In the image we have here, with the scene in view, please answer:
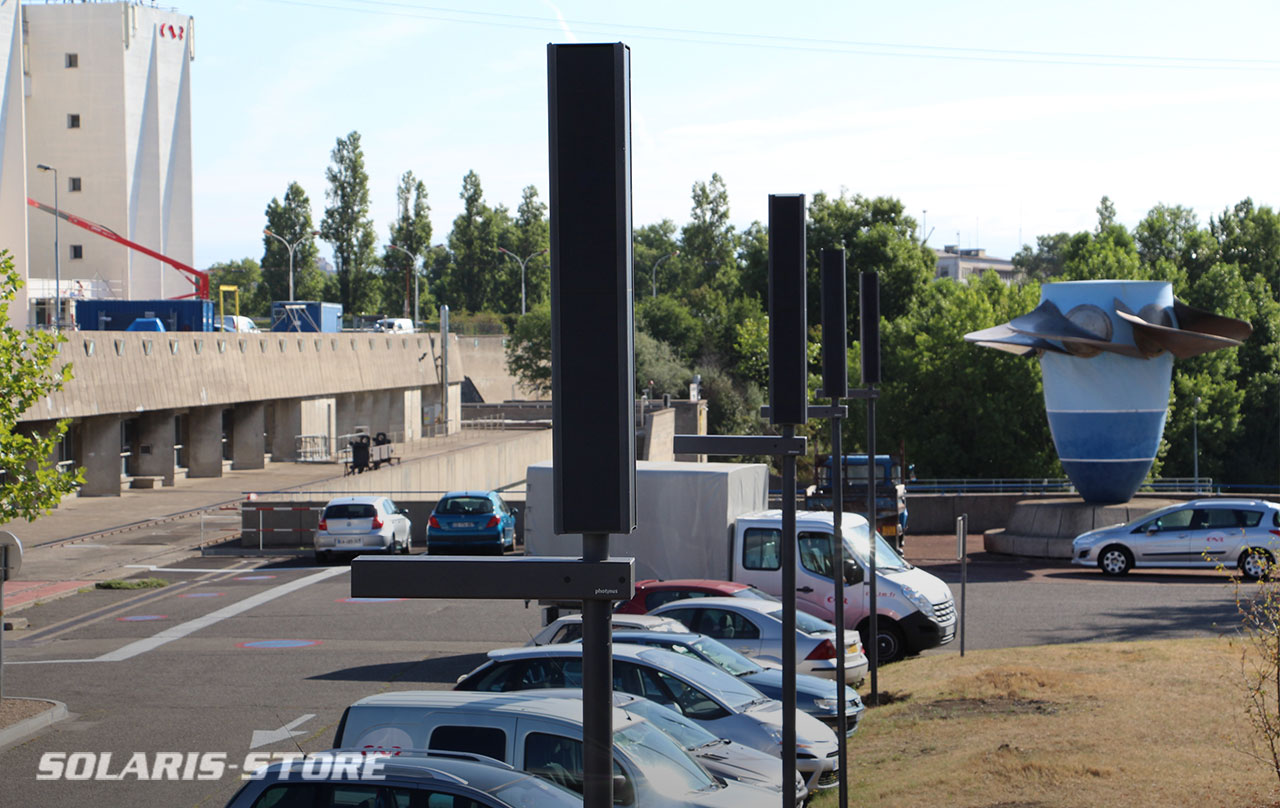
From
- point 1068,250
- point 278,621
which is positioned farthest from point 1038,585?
point 1068,250

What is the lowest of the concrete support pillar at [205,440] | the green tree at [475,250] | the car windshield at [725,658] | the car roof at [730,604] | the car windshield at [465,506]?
the car windshield at [725,658]

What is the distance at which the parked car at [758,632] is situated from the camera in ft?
48.4

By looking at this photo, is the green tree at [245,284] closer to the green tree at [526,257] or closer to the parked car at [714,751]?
the green tree at [526,257]

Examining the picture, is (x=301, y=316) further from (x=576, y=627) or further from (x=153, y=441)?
(x=576, y=627)

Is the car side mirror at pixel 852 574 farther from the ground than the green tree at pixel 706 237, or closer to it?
closer to it

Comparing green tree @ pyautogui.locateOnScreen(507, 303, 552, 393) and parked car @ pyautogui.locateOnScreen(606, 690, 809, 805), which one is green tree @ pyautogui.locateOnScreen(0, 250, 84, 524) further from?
green tree @ pyautogui.locateOnScreen(507, 303, 552, 393)

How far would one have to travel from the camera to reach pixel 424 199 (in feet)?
328

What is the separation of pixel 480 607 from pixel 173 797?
12.2 meters

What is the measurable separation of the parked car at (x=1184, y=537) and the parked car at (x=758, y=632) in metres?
14.3

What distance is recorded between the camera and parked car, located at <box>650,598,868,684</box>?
48.4ft

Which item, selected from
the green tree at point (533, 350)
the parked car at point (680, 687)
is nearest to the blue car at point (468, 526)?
the parked car at point (680, 687)

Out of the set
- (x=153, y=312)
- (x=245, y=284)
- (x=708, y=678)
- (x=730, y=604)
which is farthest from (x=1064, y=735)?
(x=245, y=284)

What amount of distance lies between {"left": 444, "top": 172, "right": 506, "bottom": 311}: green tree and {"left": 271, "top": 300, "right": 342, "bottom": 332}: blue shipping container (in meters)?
40.7

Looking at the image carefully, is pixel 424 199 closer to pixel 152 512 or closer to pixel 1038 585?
pixel 152 512
